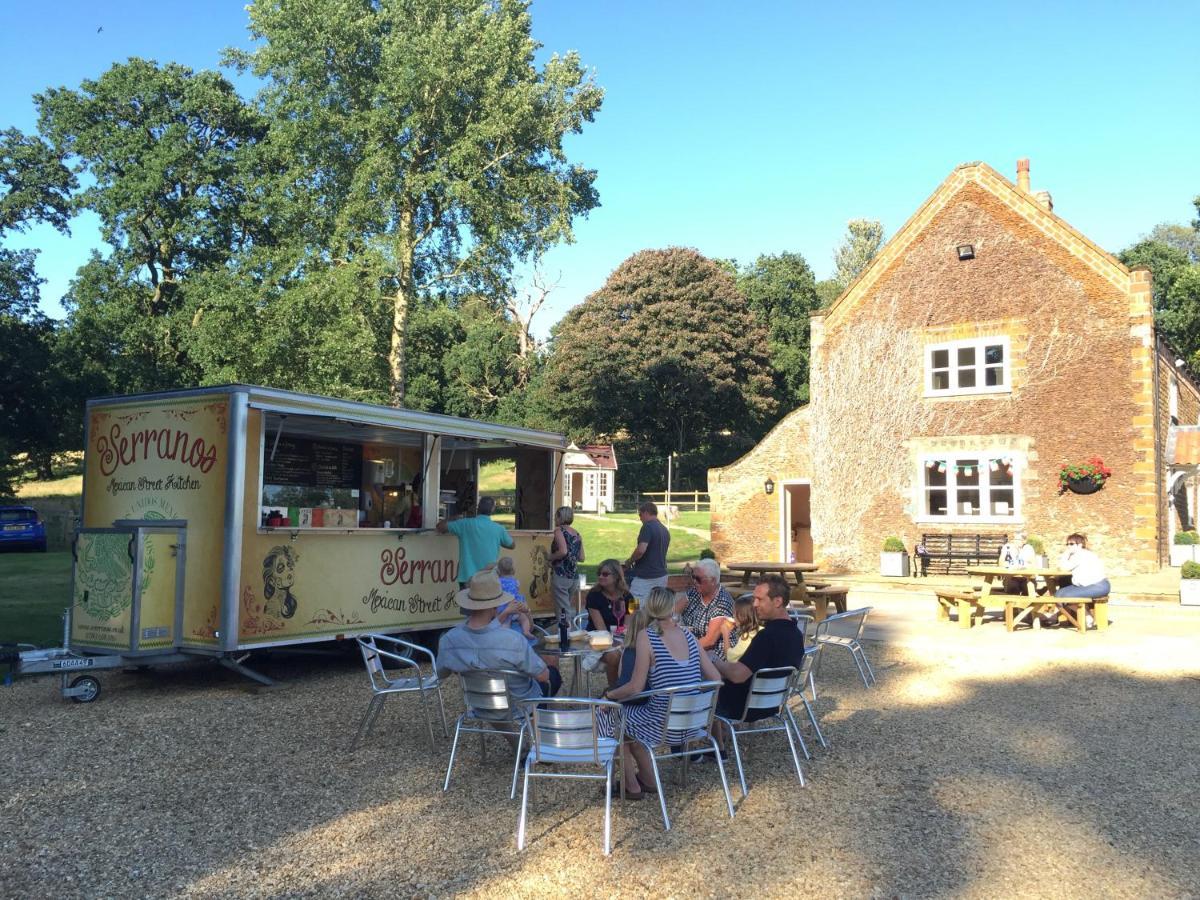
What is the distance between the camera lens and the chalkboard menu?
10352 mm

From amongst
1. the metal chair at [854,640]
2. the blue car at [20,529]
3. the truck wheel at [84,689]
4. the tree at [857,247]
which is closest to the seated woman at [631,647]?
the metal chair at [854,640]

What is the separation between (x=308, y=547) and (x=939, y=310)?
16.8m

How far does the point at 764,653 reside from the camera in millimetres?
6250

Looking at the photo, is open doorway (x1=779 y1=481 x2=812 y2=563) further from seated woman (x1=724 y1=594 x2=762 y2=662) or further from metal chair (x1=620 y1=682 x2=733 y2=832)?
metal chair (x1=620 y1=682 x2=733 y2=832)

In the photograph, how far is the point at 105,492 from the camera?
31.4 ft

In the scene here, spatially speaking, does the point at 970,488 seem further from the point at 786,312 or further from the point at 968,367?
the point at 786,312

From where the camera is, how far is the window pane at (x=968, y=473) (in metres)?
21.2

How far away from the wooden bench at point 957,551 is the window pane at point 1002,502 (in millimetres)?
547

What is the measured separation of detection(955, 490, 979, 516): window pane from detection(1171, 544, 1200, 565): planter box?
12.6 feet

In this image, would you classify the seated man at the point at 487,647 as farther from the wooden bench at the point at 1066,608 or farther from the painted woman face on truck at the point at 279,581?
the wooden bench at the point at 1066,608

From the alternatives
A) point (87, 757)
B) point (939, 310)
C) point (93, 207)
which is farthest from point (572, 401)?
point (87, 757)

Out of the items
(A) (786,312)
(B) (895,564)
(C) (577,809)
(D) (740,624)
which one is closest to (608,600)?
(D) (740,624)

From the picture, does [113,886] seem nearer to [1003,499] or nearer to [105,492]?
[105,492]

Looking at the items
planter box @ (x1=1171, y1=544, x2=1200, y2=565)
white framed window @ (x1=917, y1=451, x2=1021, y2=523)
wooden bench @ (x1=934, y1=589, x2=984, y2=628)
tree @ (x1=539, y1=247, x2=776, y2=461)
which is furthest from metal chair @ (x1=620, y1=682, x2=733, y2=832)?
tree @ (x1=539, y1=247, x2=776, y2=461)
